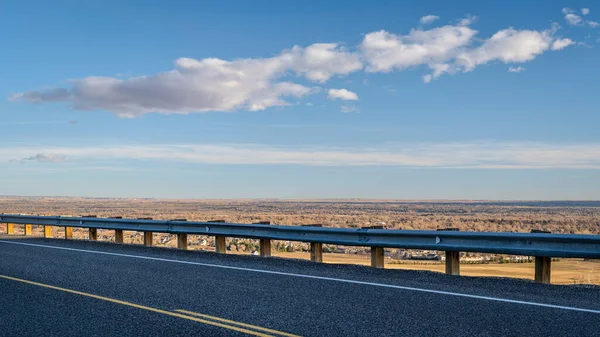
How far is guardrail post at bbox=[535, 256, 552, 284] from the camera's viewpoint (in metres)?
10.5

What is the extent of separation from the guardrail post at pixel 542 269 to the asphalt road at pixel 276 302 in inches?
16.9

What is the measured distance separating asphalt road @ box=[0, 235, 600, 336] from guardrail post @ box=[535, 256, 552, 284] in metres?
0.43

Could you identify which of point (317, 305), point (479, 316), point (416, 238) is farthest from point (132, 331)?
point (416, 238)

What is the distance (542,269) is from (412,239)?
2.55 m

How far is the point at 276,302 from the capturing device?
870 cm

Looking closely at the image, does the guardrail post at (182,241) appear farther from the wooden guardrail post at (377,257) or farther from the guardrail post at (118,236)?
the wooden guardrail post at (377,257)

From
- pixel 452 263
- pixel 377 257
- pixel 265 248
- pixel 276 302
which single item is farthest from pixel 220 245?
pixel 276 302

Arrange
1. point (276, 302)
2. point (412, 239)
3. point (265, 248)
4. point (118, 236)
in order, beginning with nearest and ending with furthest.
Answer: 1. point (276, 302)
2. point (412, 239)
3. point (265, 248)
4. point (118, 236)

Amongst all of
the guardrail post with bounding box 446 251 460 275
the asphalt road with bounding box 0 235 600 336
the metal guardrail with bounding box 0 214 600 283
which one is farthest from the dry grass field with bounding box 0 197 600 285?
the asphalt road with bounding box 0 235 600 336

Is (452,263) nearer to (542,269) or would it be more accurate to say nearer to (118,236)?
(542,269)

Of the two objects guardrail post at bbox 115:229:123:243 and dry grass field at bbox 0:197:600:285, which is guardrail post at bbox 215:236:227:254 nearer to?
guardrail post at bbox 115:229:123:243

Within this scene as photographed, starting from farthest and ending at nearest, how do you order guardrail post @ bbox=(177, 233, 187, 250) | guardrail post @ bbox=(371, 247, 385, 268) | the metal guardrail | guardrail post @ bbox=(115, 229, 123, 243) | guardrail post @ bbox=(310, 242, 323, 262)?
guardrail post @ bbox=(115, 229, 123, 243) → guardrail post @ bbox=(177, 233, 187, 250) → guardrail post @ bbox=(310, 242, 323, 262) → guardrail post @ bbox=(371, 247, 385, 268) → the metal guardrail

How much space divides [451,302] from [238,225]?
25.9ft

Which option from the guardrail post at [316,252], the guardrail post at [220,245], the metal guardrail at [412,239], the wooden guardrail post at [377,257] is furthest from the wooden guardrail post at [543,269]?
the guardrail post at [220,245]
